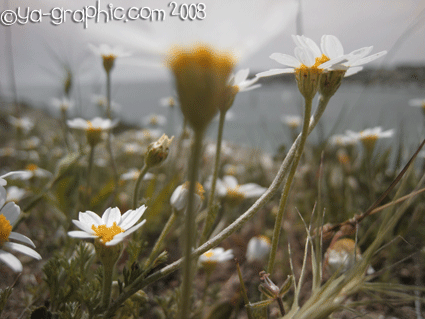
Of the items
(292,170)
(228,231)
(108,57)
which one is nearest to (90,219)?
(228,231)

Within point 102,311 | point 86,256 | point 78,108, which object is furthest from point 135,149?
point 102,311

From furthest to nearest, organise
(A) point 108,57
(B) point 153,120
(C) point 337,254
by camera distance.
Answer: (B) point 153,120, (A) point 108,57, (C) point 337,254

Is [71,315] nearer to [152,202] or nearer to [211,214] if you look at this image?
[211,214]

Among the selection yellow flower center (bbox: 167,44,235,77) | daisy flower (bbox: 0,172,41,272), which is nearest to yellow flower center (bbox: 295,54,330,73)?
yellow flower center (bbox: 167,44,235,77)

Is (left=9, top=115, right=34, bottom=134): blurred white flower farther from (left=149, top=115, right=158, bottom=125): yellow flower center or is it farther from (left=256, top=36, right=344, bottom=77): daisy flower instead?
(left=256, top=36, right=344, bottom=77): daisy flower

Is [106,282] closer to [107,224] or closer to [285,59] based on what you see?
[107,224]

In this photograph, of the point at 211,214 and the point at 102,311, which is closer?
the point at 102,311

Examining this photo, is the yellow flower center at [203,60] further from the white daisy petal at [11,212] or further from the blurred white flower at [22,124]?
the blurred white flower at [22,124]
